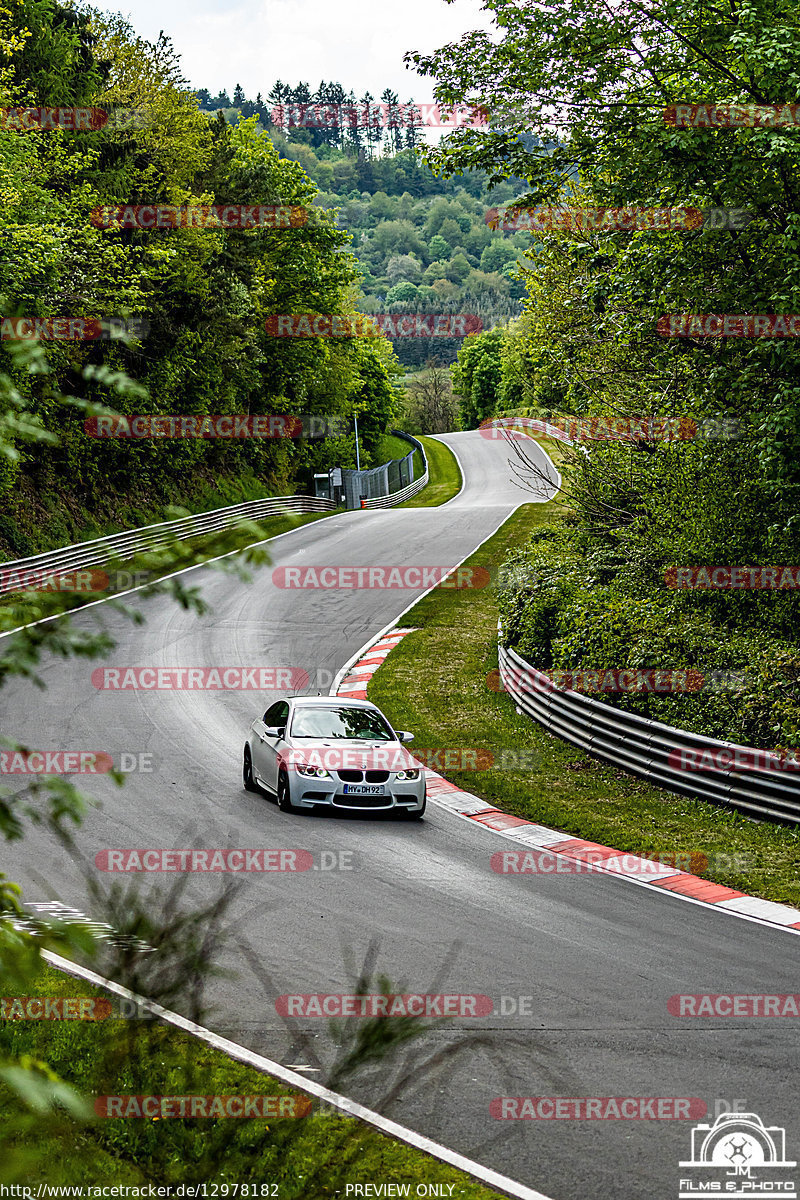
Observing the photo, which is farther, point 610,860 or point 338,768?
point 338,768

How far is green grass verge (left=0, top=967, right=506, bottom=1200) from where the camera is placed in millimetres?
2863

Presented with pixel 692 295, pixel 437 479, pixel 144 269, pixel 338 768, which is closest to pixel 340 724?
pixel 338 768

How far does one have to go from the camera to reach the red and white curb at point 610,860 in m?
10.8

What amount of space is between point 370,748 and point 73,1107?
496 inches

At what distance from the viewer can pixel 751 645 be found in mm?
15977

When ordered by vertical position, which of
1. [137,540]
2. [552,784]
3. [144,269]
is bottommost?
[552,784]

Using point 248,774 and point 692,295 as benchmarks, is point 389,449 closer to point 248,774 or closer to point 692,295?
point 692,295

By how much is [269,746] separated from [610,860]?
4920 mm

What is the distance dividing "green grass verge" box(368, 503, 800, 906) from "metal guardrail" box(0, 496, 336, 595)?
4774 millimetres

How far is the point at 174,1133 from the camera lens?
3850 mm

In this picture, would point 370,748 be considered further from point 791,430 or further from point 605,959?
point 791,430

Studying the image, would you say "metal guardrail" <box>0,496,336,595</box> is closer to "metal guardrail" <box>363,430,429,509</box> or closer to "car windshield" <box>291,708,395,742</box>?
"car windshield" <box>291,708,395,742</box>

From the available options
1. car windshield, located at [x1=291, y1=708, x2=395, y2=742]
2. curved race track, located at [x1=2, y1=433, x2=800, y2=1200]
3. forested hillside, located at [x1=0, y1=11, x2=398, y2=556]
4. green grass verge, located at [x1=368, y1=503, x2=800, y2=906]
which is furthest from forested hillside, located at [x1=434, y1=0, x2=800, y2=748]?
forested hillside, located at [x1=0, y1=11, x2=398, y2=556]

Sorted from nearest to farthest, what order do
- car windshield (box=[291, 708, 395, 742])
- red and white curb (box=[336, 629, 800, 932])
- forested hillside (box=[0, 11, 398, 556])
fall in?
red and white curb (box=[336, 629, 800, 932]) < car windshield (box=[291, 708, 395, 742]) < forested hillside (box=[0, 11, 398, 556])
